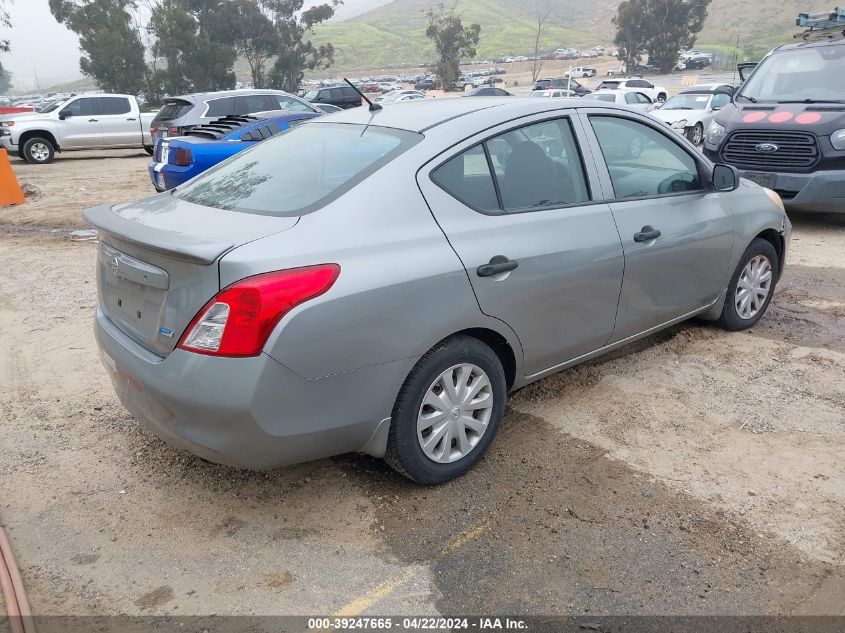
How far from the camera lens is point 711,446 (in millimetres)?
3430

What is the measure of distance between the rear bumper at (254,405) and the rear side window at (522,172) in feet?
2.87

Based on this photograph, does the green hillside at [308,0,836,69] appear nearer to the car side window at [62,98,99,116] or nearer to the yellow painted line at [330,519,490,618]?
the car side window at [62,98,99,116]

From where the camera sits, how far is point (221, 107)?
42.3ft

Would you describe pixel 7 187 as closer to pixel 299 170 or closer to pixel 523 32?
pixel 299 170

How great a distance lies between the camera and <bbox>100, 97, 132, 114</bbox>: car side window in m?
17.8

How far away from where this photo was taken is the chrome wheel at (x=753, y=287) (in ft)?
15.6

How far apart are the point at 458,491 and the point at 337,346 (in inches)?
39.0

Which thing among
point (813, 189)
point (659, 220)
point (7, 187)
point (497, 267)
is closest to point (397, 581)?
point (497, 267)

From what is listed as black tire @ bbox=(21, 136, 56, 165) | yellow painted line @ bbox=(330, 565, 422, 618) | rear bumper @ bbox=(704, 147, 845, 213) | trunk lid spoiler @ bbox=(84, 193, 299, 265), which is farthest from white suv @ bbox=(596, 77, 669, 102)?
yellow painted line @ bbox=(330, 565, 422, 618)

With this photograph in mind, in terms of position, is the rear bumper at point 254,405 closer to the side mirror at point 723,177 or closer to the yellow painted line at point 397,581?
the yellow painted line at point 397,581

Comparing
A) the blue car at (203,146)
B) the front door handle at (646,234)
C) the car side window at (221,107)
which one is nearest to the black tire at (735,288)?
the front door handle at (646,234)

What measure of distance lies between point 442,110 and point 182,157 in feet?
17.5

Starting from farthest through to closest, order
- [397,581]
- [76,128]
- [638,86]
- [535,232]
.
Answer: [638,86]
[76,128]
[535,232]
[397,581]

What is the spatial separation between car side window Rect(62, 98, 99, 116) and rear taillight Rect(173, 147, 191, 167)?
11517 millimetres
